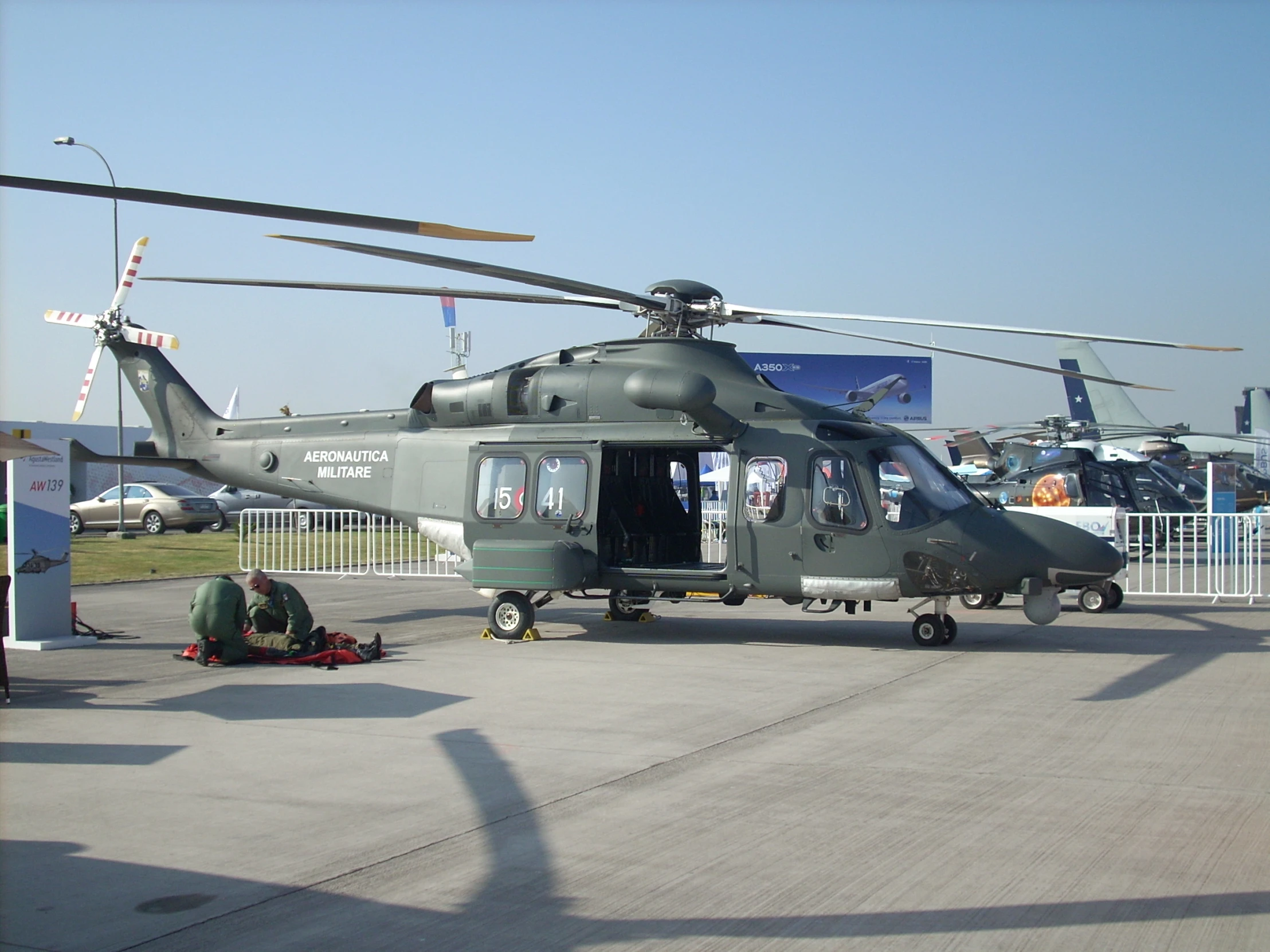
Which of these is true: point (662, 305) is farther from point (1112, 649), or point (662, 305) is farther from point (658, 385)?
point (1112, 649)

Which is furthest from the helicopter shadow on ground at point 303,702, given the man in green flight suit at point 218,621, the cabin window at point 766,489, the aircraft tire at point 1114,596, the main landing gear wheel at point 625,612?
Answer: the aircraft tire at point 1114,596

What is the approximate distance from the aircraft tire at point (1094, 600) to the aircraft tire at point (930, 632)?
4.07m

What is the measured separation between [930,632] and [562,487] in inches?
164

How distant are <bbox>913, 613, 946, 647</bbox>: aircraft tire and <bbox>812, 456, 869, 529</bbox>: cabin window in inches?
57.1

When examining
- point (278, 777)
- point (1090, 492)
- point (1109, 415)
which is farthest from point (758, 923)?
point (1109, 415)

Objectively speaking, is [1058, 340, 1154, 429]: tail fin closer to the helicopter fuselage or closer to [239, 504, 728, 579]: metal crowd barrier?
[239, 504, 728, 579]: metal crowd barrier

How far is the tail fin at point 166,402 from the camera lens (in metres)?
14.9

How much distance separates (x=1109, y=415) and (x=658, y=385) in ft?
116

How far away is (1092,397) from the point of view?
139 ft

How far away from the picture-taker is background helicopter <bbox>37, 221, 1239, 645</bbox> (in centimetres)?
1093

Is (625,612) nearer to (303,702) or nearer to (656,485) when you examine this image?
(656,485)

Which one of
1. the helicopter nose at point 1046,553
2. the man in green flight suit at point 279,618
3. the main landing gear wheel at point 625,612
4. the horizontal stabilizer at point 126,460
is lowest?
the main landing gear wheel at point 625,612

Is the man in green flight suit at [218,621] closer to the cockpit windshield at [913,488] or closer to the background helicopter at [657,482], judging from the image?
the background helicopter at [657,482]

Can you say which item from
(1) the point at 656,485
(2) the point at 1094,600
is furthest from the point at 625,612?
(2) the point at 1094,600
